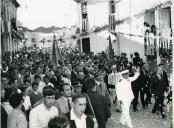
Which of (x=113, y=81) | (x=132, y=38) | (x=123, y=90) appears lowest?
(x=123, y=90)

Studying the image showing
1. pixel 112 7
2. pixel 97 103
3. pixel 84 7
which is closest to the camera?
pixel 97 103

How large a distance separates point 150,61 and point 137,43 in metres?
4.89

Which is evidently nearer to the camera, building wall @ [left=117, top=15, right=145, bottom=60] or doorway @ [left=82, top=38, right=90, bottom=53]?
building wall @ [left=117, top=15, right=145, bottom=60]

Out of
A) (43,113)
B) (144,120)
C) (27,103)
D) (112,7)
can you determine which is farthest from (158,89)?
(112,7)

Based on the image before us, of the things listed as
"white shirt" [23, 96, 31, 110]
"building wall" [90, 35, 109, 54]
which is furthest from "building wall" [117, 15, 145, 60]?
"white shirt" [23, 96, 31, 110]

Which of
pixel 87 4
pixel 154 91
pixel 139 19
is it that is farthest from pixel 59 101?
pixel 87 4

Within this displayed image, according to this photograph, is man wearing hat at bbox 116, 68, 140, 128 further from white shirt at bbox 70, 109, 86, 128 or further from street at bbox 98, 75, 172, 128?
white shirt at bbox 70, 109, 86, 128

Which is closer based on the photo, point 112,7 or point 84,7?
point 112,7

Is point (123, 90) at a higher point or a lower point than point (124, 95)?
higher

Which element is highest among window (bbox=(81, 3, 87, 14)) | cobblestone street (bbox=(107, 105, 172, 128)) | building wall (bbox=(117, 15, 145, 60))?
window (bbox=(81, 3, 87, 14))

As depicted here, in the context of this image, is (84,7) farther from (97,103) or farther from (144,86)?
(97,103)

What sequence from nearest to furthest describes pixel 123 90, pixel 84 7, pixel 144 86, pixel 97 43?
pixel 123 90
pixel 144 86
pixel 97 43
pixel 84 7

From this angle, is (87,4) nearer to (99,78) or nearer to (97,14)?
(97,14)

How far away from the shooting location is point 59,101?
5340 millimetres
